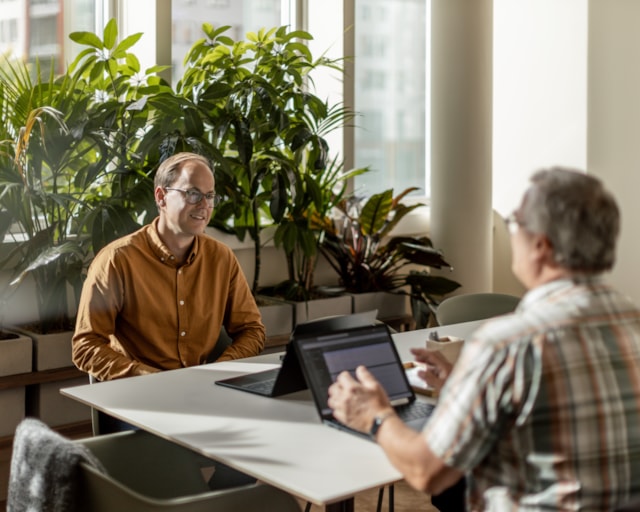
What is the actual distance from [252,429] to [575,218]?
1046 millimetres

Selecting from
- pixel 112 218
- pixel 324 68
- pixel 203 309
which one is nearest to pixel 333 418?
pixel 203 309

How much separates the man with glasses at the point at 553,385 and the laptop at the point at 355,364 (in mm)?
580

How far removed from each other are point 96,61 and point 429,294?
7.37 feet

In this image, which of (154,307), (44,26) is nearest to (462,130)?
(44,26)

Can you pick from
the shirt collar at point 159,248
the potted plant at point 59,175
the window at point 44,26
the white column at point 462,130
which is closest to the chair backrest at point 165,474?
the shirt collar at point 159,248

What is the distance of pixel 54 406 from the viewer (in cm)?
421

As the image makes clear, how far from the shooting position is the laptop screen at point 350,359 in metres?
2.39

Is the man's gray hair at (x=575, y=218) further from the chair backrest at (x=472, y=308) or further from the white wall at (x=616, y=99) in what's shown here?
the white wall at (x=616, y=99)

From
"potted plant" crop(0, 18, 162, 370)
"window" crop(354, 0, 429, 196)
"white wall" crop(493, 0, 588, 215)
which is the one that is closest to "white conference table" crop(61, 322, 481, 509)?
"potted plant" crop(0, 18, 162, 370)

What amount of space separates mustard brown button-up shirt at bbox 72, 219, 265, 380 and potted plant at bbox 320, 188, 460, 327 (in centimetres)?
198

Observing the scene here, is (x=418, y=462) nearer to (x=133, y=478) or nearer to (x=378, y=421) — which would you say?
(x=378, y=421)

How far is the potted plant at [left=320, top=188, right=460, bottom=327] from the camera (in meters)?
5.40

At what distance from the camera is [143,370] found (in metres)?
3.11

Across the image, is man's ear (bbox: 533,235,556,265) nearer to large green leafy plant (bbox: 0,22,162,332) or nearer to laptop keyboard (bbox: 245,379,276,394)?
laptop keyboard (bbox: 245,379,276,394)
